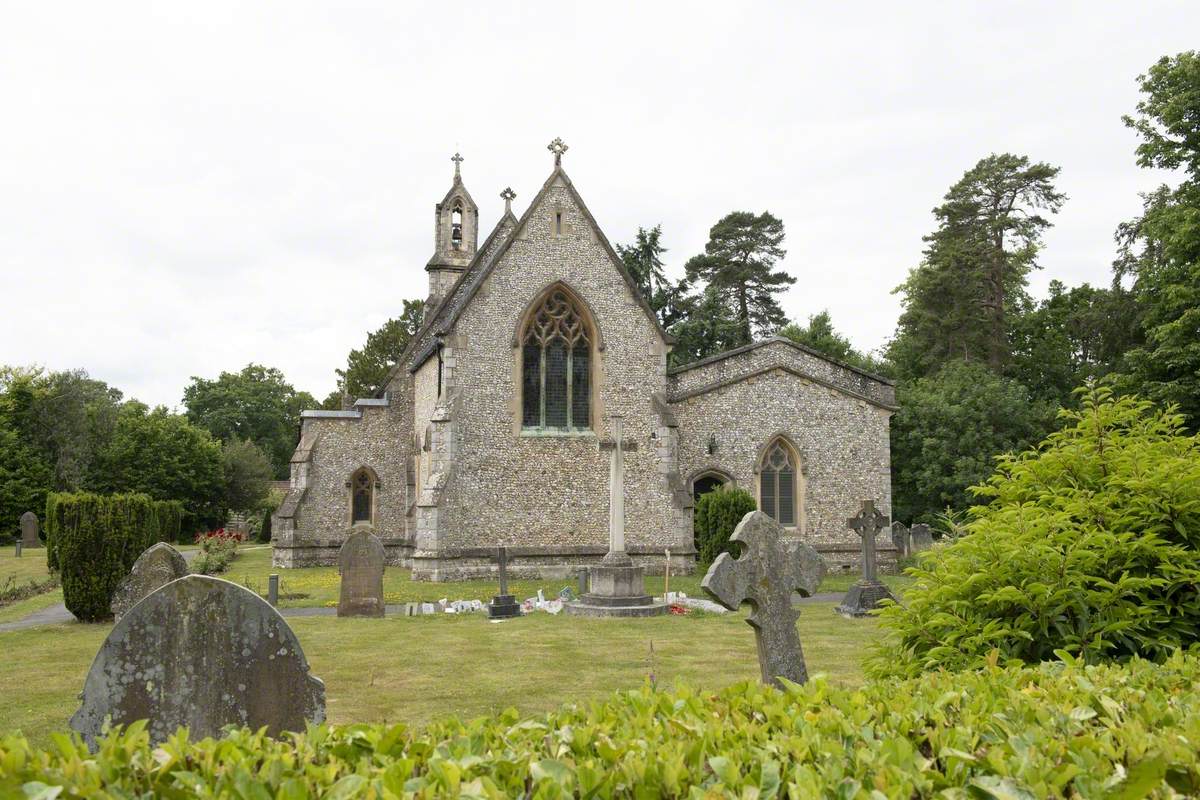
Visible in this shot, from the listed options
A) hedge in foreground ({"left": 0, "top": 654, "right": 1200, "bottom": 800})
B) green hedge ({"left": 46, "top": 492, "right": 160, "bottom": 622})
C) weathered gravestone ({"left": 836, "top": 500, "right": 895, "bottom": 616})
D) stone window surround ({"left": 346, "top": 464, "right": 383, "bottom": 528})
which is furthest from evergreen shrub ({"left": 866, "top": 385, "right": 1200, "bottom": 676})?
stone window surround ({"left": 346, "top": 464, "right": 383, "bottom": 528})

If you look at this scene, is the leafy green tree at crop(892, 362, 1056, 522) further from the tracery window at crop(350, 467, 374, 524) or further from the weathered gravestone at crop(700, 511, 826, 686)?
the weathered gravestone at crop(700, 511, 826, 686)

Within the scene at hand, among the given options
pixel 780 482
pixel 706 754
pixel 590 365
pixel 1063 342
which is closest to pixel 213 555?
pixel 590 365

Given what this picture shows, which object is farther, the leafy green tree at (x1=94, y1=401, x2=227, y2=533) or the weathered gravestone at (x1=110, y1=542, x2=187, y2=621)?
the leafy green tree at (x1=94, y1=401, x2=227, y2=533)

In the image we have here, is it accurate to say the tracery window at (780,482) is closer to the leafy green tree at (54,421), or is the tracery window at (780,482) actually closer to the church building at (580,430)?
the church building at (580,430)

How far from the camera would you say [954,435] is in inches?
1207

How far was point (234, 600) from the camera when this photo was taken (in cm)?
505

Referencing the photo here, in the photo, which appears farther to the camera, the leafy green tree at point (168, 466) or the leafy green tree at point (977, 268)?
the leafy green tree at point (168, 466)

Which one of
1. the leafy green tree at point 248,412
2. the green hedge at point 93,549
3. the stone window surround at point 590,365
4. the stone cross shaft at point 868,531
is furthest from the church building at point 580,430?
the leafy green tree at point 248,412

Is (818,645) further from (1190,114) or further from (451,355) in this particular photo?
(1190,114)

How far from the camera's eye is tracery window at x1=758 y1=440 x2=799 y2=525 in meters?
23.7

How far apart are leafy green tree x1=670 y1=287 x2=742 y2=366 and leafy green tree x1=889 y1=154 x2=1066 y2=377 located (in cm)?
816

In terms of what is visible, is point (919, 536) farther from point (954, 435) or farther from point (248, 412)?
point (248, 412)

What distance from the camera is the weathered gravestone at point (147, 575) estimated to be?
10.8m

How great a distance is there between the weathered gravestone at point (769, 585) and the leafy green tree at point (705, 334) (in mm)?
32934
